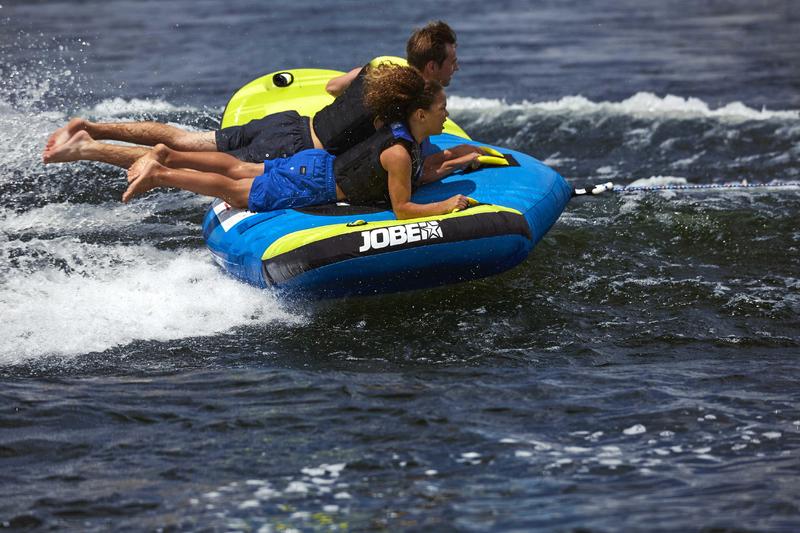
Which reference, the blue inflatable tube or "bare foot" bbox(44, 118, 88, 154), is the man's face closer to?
the blue inflatable tube

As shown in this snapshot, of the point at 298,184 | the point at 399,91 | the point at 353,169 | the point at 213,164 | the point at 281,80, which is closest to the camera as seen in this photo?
the point at 399,91

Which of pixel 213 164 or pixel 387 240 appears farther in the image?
pixel 213 164

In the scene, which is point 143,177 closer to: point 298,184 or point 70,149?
point 70,149

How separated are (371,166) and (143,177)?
1.23 m

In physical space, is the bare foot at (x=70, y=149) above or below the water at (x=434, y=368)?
above

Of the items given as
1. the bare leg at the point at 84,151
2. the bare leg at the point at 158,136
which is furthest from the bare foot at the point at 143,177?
the bare leg at the point at 158,136

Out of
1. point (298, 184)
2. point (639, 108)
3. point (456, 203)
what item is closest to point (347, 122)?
point (298, 184)

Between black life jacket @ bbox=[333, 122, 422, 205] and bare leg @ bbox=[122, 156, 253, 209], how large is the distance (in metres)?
0.60

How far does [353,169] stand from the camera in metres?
6.29

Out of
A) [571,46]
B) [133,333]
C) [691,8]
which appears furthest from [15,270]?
[691,8]

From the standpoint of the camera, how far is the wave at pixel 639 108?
11906mm

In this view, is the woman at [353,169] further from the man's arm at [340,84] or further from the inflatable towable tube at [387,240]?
the man's arm at [340,84]

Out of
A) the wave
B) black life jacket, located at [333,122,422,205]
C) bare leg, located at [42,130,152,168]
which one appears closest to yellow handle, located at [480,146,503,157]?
black life jacket, located at [333,122,422,205]

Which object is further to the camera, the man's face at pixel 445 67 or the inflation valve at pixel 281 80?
the inflation valve at pixel 281 80
